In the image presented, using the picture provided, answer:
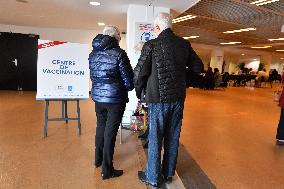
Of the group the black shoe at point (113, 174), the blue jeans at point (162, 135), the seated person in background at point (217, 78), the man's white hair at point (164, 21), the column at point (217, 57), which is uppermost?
the column at point (217, 57)

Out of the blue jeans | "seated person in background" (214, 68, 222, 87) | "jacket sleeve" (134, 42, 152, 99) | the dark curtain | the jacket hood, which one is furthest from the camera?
"seated person in background" (214, 68, 222, 87)

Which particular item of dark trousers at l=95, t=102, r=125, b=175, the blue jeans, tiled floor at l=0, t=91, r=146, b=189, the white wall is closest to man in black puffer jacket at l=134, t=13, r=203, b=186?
the blue jeans

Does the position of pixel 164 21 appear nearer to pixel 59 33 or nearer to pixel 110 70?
pixel 110 70

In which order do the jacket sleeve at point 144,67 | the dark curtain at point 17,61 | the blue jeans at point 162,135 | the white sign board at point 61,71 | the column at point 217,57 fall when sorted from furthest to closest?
the column at point 217,57 → the dark curtain at point 17,61 → the white sign board at point 61,71 → the blue jeans at point 162,135 → the jacket sleeve at point 144,67

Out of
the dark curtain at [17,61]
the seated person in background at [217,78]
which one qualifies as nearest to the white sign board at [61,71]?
the dark curtain at [17,61]

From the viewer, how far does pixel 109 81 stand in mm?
2709

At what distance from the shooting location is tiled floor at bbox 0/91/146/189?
2.62 metres

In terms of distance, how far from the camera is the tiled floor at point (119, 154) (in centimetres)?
272

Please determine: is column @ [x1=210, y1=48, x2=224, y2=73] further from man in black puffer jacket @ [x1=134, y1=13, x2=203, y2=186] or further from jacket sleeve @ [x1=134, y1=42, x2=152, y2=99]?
jacket sleeve @ [x1=134, y1=42, x2=152, y2=99]

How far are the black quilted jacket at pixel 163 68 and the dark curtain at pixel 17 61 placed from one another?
336 inches

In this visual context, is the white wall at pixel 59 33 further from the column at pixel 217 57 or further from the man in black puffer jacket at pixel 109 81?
the column at pixel 217 57

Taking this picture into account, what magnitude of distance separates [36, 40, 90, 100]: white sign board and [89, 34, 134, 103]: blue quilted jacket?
4.73ft

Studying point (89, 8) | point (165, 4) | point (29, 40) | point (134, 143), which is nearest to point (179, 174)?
point (134, 143)

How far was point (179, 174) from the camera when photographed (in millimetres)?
2932
